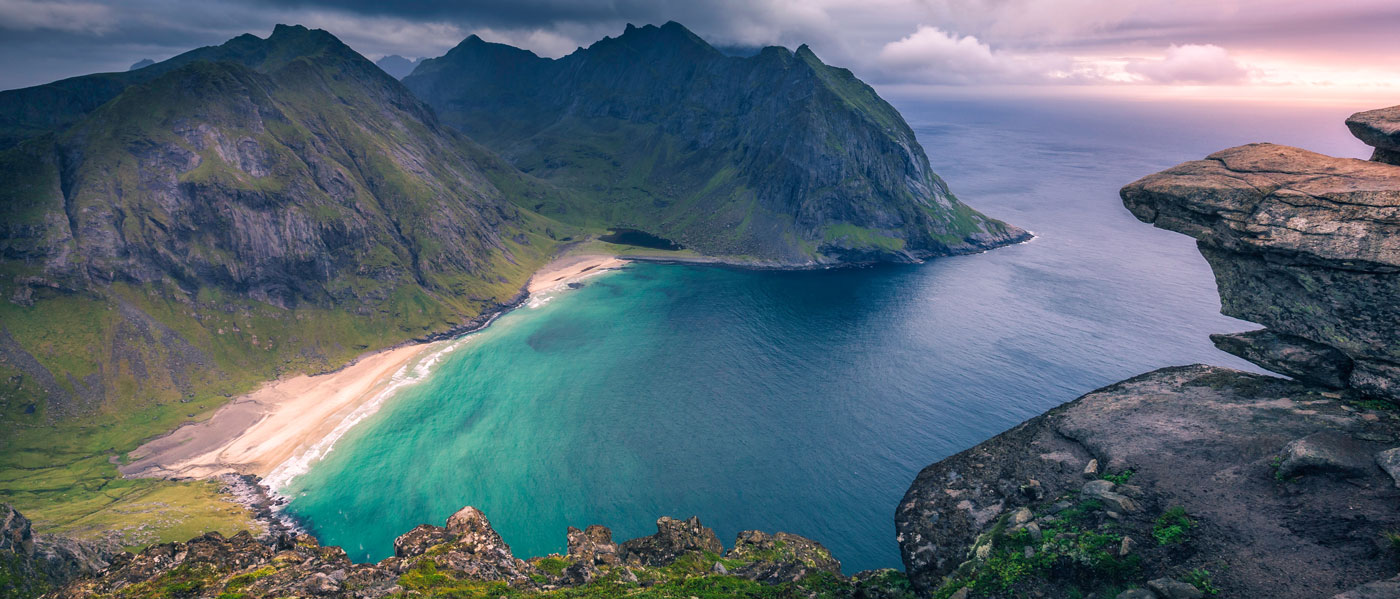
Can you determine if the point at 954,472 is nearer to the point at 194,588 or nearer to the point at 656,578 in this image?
the point at 656,578

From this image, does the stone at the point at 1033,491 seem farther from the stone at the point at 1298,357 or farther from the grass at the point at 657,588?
the stone at the point at 1298,357

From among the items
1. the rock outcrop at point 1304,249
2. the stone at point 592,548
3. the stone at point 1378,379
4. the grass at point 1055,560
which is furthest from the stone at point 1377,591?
the stone at point 592,548

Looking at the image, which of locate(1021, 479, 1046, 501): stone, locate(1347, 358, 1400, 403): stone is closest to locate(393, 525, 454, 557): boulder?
locate(1021, 479, 1046, 501): stone

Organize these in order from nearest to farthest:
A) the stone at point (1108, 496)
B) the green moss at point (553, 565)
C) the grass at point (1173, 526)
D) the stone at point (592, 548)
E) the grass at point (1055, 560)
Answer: the grass at point (1173, 526)
the grass at point (1055, 560)
the stone at point (1108, 496)
the green moss at point (553, 565)
the stone at point (592, 548)

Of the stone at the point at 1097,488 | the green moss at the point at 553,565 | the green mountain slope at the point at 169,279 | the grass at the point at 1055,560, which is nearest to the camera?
the grass at the point at 1055,560

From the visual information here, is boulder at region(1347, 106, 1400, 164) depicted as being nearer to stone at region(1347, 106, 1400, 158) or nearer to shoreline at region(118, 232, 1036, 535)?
stone at region(1347, 106, 1400, 158)

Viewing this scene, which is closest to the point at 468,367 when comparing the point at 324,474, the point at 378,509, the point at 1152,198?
the point at 324,474

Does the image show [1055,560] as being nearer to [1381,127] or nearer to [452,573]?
[1381,127]
